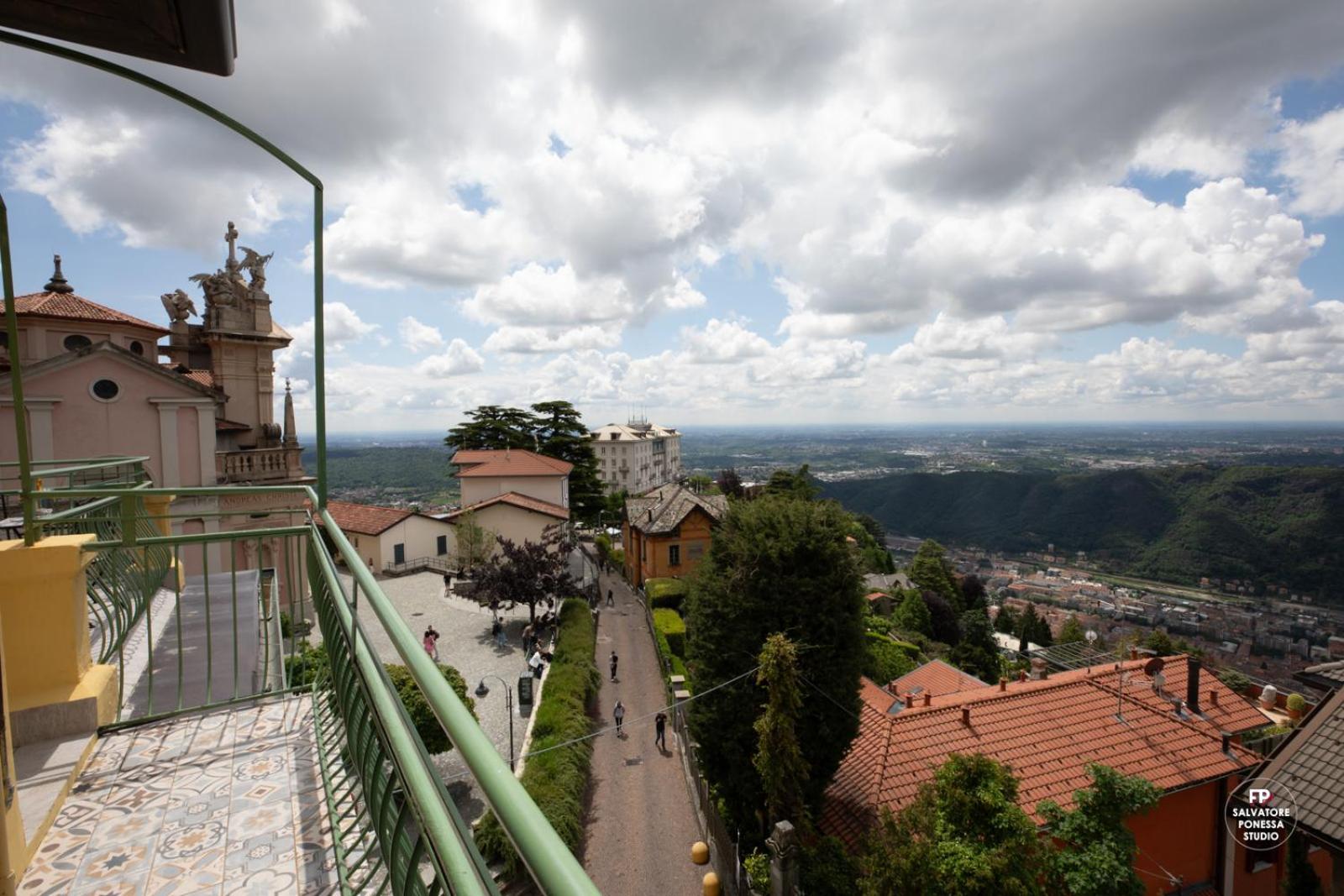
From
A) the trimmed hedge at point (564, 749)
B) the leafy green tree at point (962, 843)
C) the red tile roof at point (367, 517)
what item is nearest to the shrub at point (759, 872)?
the leafy green tree at point (962, 843)

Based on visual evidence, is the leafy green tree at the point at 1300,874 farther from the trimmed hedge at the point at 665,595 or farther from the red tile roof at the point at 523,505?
the red tile roof at the point at 523,505

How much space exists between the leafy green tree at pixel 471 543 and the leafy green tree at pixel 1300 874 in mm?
24722

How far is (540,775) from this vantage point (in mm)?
12430

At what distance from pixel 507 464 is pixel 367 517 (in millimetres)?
7986

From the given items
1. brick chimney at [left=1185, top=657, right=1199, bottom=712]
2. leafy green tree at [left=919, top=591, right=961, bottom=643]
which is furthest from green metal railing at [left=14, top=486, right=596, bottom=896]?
leafy green tree at [left=919, top=591, right=961, bottom=643]

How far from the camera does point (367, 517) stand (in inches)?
A: 1164

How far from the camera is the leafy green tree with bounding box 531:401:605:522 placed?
42.3 metres

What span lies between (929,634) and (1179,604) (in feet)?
191

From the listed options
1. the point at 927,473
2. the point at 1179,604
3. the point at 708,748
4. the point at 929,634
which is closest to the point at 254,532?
the point at 708,748

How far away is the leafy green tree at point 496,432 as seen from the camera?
142ft

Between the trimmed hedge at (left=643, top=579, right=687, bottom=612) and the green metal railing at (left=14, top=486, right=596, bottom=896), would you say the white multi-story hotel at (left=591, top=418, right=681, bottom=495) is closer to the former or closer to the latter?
the trimmed hedge at (left=643, top=579, right=687, bottom=612)

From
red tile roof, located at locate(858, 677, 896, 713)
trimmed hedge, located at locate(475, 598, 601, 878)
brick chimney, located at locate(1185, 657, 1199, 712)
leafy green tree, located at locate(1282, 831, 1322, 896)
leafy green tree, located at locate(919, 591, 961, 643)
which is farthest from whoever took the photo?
leafy green tree, located at locate(919, 591, 961, 643)

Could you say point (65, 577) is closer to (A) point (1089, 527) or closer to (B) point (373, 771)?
(B) point (373, 771)

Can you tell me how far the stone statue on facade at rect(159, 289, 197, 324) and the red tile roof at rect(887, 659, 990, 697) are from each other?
26.3m
